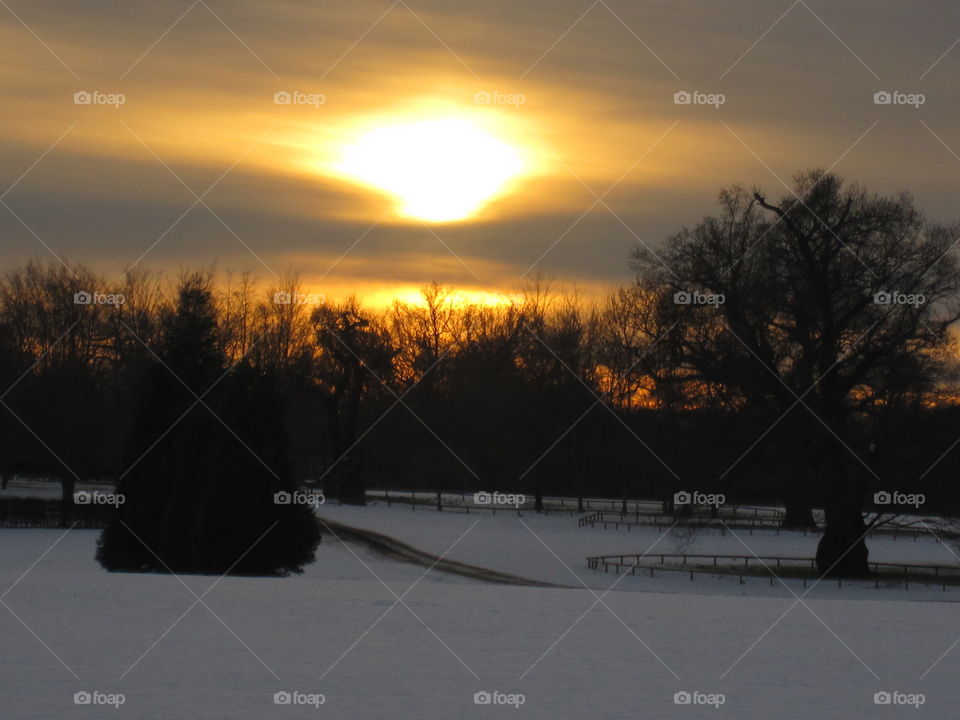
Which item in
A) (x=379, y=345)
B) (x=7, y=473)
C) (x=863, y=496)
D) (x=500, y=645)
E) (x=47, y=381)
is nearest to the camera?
(x=500, y=645)

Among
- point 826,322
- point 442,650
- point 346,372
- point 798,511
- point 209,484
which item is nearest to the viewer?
point 442,650

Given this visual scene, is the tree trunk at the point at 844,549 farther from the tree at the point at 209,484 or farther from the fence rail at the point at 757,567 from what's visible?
the tree at the point at 209,484

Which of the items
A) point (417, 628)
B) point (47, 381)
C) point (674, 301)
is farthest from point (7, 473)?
point (417, 628)

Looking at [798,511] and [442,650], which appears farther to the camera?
[798,511]

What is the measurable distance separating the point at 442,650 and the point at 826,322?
23.6 metres

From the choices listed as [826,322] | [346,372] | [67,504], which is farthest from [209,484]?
[346,372]

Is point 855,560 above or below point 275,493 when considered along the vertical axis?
below

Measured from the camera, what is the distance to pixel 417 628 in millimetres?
17641

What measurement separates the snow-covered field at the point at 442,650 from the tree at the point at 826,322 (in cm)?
1399

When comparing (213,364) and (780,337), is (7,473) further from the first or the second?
(780,337)

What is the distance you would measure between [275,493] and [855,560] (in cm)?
1968

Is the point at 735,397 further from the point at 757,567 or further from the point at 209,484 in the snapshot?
the point at 209,484

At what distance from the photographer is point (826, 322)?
118 ft

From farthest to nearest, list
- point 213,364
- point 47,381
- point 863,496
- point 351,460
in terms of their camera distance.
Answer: point 351,460 < point 47,381 < point 863,496 < point 213,364
